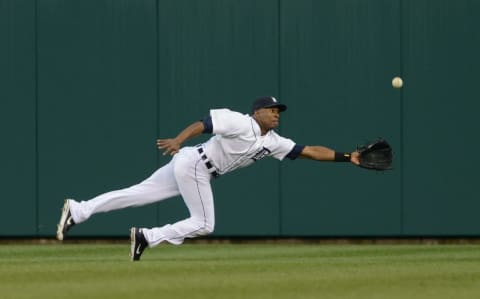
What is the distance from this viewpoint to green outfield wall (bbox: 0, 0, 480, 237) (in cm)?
1589

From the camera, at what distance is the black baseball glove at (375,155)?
12352 mm

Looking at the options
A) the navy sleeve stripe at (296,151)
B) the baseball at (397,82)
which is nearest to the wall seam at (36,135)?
the baseball at (397,82)

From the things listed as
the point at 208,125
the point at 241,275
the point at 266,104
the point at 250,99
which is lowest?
the point at 241,275

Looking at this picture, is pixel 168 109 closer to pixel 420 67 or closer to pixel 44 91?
pixel 44 91

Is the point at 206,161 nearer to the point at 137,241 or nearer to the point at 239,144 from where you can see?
the point at 239,144

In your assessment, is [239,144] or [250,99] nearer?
[239,144]

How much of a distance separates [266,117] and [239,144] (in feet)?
1.11

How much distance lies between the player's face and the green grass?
1.23 metres

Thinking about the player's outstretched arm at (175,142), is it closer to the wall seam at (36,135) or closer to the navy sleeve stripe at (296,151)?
the navy sleeve stripe at (296,151)

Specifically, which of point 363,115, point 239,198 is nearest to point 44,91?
point 239,198

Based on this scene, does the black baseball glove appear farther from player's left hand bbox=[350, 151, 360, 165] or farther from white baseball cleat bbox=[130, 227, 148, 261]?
white baseball cleat bbox=[130, 227, 148, 261]

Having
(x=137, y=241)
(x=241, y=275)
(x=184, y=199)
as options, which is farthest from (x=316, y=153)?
(x=137, y=241)

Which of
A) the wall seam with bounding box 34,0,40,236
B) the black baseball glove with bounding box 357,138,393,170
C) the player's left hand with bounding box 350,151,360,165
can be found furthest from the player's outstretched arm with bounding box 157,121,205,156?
the wall seam with bounding box 34,0,40,236

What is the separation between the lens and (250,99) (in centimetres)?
1591
